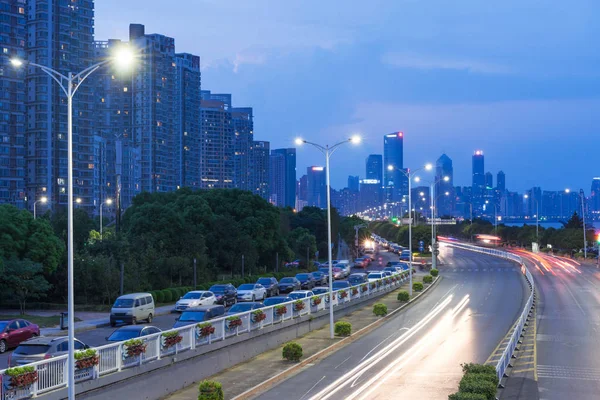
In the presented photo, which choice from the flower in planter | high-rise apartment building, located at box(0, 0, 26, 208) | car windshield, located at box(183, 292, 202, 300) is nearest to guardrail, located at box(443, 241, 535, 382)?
the flower in planter

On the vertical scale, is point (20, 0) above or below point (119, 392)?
above

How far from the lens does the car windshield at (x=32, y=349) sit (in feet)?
64.7

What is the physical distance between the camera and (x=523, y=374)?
2372 centimetres

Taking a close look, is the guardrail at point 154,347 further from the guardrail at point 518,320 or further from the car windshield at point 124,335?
the guardrail at point 518,320

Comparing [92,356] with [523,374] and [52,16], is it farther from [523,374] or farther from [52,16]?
[52,16]

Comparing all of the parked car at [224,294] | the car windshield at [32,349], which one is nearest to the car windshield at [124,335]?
the car windshield at [32,349]

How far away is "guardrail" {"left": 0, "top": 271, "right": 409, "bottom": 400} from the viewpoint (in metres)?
15.9

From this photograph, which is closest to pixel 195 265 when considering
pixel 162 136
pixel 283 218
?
pixel 283 218

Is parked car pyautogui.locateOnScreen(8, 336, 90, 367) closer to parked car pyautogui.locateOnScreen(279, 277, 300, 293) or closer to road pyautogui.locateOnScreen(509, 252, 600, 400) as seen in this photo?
road pyautogui.locateOnScreen(509, 252, 600, 400)

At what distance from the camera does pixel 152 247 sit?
5353 centimetres

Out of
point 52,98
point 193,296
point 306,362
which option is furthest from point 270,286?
point 52,98

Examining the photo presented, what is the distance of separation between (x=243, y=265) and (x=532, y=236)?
7714cm

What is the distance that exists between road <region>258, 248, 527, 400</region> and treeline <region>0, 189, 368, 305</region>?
1888 centimetres

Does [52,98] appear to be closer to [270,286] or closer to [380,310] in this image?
[270,286]
